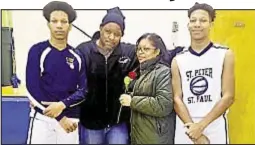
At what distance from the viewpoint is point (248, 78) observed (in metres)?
1.48

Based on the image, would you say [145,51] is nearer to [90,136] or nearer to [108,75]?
[108,75]

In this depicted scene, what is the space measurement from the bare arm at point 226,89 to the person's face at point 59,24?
2.01 ft

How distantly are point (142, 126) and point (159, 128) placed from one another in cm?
6

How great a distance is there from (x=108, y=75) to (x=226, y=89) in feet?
1.47

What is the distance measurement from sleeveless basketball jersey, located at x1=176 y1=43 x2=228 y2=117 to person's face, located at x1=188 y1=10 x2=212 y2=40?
0.16ft

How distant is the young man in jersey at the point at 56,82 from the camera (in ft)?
4.85

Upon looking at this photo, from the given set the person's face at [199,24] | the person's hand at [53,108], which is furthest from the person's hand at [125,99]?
the person's face at [199,24]

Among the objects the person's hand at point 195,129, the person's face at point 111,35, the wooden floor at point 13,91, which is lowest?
the person's hand at point 195,129

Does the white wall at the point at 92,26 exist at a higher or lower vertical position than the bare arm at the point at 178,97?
higher

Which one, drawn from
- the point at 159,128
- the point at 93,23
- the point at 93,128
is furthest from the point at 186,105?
the point at 93,23

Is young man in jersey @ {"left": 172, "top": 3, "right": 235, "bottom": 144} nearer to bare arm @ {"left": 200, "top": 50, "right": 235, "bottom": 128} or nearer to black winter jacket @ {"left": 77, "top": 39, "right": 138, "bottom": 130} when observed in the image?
bare arm @ {"left": 200, "top": 50, "right": 235, "bottom": 128}

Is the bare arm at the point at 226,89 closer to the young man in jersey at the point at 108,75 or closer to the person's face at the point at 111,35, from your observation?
the young man in jersey at the point at 108,75

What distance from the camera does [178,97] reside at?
4.83ft

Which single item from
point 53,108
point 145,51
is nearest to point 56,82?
point 53,108
